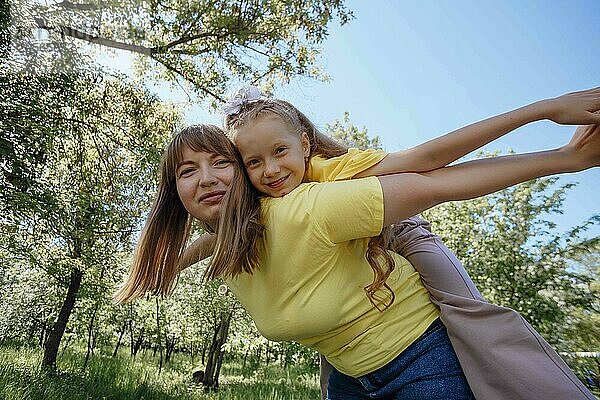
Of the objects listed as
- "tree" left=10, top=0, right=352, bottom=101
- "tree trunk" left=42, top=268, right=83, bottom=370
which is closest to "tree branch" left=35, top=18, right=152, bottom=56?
"tree" left=10, top=0, right=352, bottom=101

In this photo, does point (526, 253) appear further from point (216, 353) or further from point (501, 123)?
point (501, 123)

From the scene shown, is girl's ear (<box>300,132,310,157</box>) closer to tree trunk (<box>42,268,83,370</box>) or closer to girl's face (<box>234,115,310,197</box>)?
girl's face (<box>234,115,310,197</box>)

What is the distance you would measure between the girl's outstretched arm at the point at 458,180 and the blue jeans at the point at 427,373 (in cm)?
14

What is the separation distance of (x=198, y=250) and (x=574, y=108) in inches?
18.3

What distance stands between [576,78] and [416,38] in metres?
0.95

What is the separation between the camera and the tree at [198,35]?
2.63 metres

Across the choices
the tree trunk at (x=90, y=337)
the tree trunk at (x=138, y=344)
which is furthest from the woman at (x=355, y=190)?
the tree trunk at (x=138, y=344)

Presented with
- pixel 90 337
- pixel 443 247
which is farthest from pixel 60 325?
pixel 443 247

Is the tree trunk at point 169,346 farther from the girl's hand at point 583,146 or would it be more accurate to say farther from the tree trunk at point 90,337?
the girl's hand at point 583,146

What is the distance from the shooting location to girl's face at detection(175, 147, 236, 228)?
1.98 ft

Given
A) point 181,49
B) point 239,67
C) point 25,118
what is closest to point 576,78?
point 239,67

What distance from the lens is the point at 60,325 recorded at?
3178 mm

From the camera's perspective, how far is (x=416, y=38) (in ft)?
11.3

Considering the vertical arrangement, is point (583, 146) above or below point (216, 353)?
above
